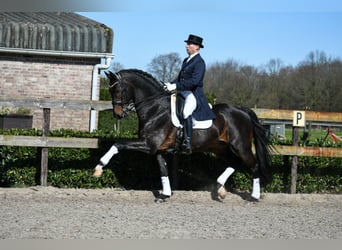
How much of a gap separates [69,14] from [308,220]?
487 inches

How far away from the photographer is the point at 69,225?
6031mm

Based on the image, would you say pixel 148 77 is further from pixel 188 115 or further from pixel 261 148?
pixel 261 148

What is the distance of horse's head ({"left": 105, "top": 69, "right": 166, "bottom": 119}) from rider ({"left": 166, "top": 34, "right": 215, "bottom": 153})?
0.42 meters

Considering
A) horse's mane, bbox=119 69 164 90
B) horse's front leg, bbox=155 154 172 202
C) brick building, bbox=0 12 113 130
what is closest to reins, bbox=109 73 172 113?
horse's mane, bbox=119 69 164 90

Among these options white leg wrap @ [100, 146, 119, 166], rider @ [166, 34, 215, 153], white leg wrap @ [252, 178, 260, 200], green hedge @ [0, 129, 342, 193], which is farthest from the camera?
green hedge @ [0, 129, 342, 193]

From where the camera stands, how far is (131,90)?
26.9ft

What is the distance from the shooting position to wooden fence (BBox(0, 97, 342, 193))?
8547 millimetres

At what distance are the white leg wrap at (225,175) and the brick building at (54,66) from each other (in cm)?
715

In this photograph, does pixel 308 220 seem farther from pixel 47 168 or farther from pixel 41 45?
pixel 41 45

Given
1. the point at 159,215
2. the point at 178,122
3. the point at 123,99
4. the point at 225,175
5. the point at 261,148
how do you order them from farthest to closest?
the point at 261,148, the point at 225,175, the point at 123,99, the point at 178,122, the point at 159,215

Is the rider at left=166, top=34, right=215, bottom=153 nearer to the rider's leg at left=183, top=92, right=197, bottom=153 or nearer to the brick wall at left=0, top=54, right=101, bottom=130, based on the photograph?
the rider's leg at left=183, top=92, right=197, bottom=153

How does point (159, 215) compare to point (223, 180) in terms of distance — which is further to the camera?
point (223, 180)

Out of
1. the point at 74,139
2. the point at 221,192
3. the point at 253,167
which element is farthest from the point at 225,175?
the point at 74,139

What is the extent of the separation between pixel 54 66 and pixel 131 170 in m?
6.89
